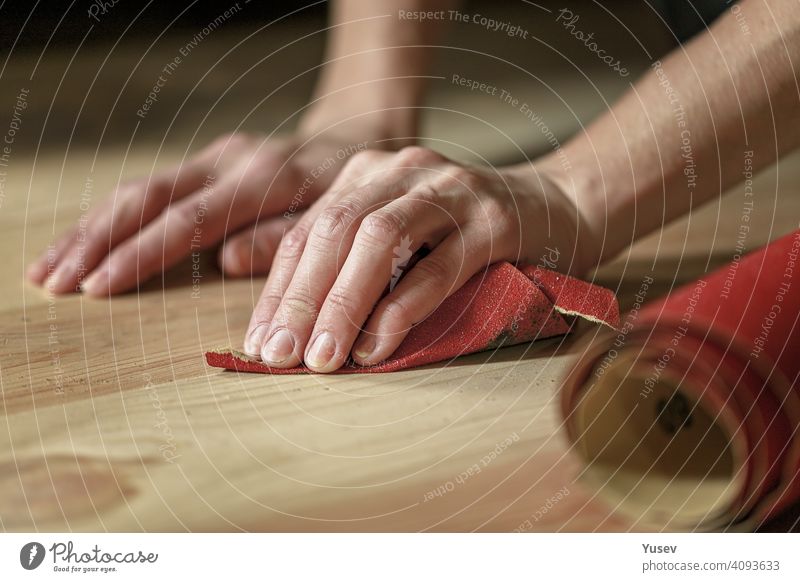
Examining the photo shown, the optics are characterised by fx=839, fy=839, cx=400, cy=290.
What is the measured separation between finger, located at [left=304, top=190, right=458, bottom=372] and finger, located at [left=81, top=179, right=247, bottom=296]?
0.17 meters

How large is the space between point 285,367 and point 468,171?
0.16m

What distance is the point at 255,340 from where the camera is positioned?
423 millimetres

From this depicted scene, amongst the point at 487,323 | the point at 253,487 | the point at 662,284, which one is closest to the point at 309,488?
the point at 253,487

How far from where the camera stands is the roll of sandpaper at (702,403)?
0.31m

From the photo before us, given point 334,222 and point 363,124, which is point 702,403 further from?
point 363,124

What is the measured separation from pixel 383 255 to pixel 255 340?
3.1 inches

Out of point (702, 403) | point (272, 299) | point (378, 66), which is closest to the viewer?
point (702, 403)

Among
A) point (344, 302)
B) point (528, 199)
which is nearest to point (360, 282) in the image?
point (344, 302)

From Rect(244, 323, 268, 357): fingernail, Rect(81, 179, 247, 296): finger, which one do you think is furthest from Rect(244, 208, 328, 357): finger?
Rect(81, 179, 247, 296): finger

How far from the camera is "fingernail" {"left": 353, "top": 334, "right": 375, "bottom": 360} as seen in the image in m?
0.41

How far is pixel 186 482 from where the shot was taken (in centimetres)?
36

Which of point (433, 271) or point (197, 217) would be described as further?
point (197, 217)

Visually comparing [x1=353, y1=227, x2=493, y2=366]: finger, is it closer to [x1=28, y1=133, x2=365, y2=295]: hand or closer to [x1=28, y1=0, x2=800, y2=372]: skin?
[x1=28, y1=0, x2=800, y2=372]: skin

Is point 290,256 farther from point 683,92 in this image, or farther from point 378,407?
point 683,92
